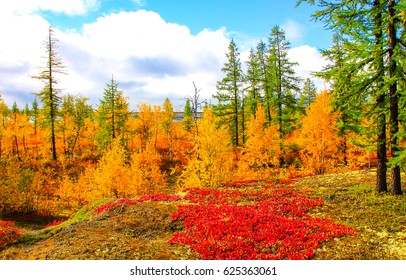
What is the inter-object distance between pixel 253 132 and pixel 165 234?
1976cm

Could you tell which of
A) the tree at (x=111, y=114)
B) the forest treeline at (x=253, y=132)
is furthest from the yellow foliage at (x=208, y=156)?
the tree at (x=111, y=114)

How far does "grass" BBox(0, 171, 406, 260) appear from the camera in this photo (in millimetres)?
8977

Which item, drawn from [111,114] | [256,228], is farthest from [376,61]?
[111,114]

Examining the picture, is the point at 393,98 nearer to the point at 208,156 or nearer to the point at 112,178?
the point at 208,156

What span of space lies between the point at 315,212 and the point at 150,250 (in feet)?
25.2

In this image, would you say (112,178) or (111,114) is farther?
(111,114)

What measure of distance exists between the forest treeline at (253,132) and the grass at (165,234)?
2.19 meters

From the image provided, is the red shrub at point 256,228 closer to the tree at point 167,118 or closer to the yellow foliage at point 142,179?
the yellow foliage at point 142,179

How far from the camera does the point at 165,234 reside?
1180 cm

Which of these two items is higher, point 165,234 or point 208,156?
point 208,156

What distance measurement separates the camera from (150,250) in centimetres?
962

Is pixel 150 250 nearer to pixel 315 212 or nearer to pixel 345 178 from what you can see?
pixel 315 212

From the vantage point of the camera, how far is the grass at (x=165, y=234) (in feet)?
29.5

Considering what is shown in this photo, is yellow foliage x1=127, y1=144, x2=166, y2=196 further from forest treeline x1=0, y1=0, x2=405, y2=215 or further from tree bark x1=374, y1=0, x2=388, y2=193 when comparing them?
tree bark x1=374, y1=0, x2=388, y2=193
